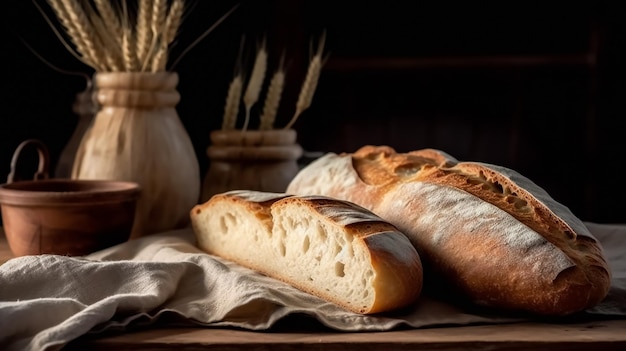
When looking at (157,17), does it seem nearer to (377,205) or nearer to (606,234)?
(377,205)

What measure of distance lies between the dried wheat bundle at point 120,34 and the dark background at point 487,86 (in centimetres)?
77

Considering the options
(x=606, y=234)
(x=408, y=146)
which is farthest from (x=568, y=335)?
(x=408, y=146)

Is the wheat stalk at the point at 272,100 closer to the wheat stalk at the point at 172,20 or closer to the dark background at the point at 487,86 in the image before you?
the wheat stalk at the point at 172,20

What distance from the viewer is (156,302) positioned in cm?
117

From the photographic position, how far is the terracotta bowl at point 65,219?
4.98 ft

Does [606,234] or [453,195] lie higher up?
[453,195]

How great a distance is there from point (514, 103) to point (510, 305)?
5.08 ft

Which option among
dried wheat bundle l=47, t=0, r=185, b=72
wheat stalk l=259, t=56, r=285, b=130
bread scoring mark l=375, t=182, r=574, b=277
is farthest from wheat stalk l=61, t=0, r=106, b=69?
bread scoring mark l=375, t=182, r=574, b=277

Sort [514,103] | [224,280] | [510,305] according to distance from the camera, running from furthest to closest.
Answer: [514,103], [224,280], [510,305]

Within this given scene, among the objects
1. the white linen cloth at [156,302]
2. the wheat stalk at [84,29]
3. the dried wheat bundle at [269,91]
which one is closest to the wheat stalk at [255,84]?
the dried wheat bundle at [269,91]

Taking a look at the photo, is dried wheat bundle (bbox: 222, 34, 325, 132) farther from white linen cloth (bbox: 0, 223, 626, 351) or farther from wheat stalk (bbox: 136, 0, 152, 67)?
white linen cloth (bbox: 0, 223, 626, 351)

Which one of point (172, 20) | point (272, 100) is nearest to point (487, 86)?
point (272, 100)

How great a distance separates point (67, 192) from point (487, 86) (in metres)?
1.49

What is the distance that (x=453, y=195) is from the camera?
1.33 metres
